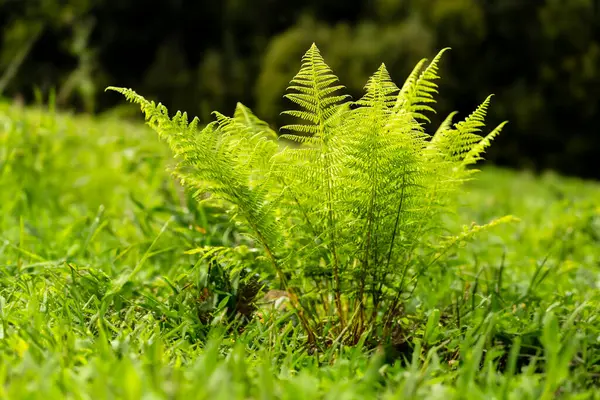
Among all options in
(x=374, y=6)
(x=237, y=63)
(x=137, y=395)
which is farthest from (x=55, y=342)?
(x=374, y=6)

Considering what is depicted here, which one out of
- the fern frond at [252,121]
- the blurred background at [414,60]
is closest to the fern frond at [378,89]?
the fern frond at [252,121]

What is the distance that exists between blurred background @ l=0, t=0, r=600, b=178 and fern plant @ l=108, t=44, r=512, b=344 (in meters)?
19.3

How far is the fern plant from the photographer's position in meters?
1.68

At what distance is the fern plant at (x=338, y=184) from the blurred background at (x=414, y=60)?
19299 millimetres

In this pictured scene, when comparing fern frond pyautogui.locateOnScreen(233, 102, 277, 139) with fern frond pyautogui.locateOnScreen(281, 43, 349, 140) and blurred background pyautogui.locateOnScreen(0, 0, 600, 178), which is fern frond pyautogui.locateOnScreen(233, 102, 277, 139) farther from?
blurred background pyautogui.locateOnScreen(0, 0, 600, 178)

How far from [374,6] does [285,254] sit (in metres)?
30.4

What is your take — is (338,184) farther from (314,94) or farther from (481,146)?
(481,146)

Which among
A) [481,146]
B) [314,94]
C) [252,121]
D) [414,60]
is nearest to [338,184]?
[314,94]

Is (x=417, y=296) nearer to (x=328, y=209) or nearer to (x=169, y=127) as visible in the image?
(x=328, y=209)

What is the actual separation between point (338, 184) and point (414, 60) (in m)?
19.9

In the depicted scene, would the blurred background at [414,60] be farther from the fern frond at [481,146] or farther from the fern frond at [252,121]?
the fern frond at [481,146]

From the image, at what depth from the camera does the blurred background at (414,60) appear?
909 inches

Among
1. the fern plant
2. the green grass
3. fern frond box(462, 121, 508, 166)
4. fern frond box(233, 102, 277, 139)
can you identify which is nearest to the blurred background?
the green grass

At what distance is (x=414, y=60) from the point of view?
20.8 m
